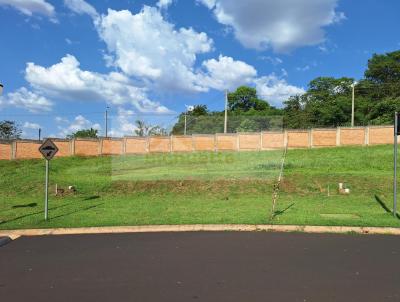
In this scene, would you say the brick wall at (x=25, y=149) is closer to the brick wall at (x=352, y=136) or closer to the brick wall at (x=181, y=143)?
the brick wall at (x=181, y=143)

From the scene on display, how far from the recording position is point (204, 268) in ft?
22.6

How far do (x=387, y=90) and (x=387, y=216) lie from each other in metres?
57.7

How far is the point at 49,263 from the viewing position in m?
7.47

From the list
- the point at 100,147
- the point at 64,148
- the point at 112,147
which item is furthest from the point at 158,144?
the point at 64,148

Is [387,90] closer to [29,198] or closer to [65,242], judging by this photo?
[29,198]

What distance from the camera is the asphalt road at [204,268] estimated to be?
218 inches

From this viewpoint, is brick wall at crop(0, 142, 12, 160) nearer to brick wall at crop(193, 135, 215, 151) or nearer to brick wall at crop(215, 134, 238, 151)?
brick wall at crop(193, 135, 215, 151)

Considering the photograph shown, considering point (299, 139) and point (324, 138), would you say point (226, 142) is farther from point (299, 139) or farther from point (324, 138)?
point (324, 138)

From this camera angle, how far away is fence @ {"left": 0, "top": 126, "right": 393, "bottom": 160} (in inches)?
1582

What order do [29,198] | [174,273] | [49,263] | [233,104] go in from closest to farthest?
[174,273], [49,263], [29,198], [233,104]

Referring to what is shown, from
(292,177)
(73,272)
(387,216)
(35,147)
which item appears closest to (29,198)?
(292,177)

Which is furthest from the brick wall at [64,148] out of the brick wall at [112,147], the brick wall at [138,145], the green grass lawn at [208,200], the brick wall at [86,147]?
the green grass lawn at [208,200]

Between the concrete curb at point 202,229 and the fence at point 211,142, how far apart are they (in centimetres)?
3111

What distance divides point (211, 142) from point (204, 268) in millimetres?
36920
